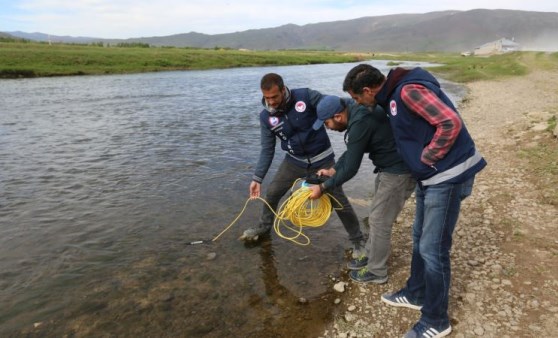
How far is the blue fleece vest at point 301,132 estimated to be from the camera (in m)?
6.18

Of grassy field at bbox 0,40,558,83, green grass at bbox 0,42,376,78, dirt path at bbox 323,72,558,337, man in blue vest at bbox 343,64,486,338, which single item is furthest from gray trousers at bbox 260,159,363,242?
green grass at bbox 0,42,376,78

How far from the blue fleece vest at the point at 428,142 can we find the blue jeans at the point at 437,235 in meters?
0.14

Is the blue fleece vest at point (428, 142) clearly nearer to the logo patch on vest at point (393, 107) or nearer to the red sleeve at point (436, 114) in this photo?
the logo patch on vest at point (393, 107)

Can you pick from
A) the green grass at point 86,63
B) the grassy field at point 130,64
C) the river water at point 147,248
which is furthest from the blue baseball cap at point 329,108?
the green grass at point 86,63

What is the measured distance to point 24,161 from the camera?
13.7 m

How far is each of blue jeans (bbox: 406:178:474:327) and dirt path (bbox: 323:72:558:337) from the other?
536 millimetres

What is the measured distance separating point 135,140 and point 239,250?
440 inches

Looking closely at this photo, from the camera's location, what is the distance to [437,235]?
173 inches

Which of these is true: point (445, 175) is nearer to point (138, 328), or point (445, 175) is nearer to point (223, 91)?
point (138, 328)

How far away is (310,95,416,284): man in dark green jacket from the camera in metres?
5.08

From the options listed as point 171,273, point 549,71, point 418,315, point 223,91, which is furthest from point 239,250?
point 549,71

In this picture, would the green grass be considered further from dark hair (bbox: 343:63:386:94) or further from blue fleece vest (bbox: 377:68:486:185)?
blue fleece vest (bbox: 377:68:486:185)

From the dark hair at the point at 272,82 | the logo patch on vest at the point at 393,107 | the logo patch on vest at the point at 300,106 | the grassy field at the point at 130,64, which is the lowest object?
the logo patch on vest at the point at 300,106

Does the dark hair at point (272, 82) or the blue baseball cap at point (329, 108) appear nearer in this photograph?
the blue baseball cap at point (329, 108)
